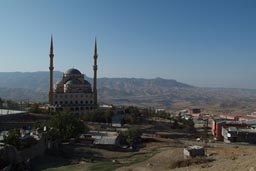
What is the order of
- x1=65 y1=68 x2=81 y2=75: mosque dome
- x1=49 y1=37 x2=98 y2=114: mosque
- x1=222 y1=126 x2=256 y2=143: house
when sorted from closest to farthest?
x1=222 y1=126 x2=256 y2=143: house < x1=49 y1=37 x2=98 y2=114: mosque < x1=65 y1=68 x2=81 y2=75: mosque dome

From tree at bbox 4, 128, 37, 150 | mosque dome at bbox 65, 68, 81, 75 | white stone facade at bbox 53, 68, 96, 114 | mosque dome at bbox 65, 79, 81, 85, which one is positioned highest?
mosque dome at bbox 65, 68, 81, 75

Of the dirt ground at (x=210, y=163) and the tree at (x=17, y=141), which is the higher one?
the tree at (x=17, y=141)

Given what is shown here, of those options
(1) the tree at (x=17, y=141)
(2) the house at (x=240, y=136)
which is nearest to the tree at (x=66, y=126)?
(1) the tree at (x=17, y=141)

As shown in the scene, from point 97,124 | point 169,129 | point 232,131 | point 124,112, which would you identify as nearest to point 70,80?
point 124,112

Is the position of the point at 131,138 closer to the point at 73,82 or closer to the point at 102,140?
the point at 102,140

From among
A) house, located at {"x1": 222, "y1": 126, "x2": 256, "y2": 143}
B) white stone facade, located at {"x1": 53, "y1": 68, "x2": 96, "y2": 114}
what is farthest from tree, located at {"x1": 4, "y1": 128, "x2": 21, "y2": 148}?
white stone facade, located at {"x1": 53, "y1": 68, "x2": 96, "y2": 114}

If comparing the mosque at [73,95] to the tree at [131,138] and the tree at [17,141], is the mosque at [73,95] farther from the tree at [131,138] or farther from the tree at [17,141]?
the tree at [17,141]

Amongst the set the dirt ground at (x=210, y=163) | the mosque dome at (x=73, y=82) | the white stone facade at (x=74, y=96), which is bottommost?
the dirt ground at (x=210, y=163)

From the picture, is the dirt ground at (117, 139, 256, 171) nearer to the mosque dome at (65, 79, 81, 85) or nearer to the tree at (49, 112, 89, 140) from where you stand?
the tree at (49, 112, 89, 140)

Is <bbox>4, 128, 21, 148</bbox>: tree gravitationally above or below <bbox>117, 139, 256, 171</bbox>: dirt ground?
above

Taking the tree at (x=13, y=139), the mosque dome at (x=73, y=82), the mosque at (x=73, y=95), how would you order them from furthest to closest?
the mosque dome at (x=73, y=82)
the mosque at (x=73, y=95)
the tree at (x=13, y=139)

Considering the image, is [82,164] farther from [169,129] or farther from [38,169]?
[169,129]
